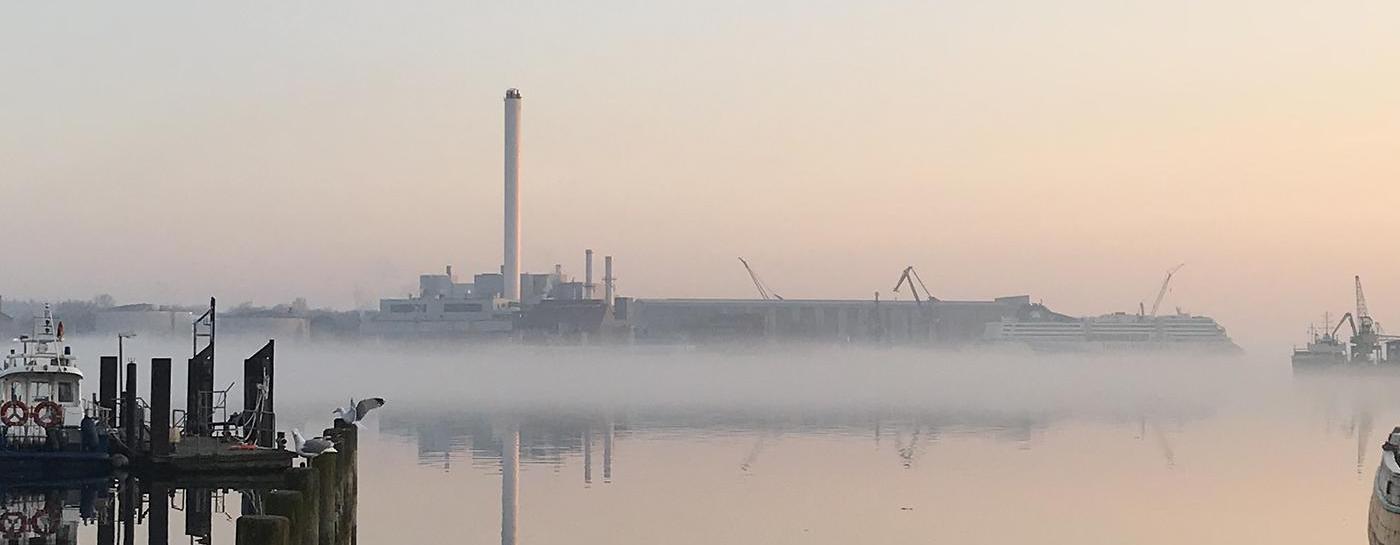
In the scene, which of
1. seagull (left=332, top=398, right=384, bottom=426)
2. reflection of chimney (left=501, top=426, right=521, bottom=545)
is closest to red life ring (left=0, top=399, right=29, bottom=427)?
seagull (left=332, top=398, right=384, bottom=426)

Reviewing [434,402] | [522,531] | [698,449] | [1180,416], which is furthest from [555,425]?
[522,531]

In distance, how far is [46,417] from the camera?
39375mm

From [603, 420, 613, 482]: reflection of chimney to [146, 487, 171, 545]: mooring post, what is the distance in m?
10.3

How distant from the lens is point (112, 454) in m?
38.9

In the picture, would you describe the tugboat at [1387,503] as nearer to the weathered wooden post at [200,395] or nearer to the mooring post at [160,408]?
the mooring post at [160,408]

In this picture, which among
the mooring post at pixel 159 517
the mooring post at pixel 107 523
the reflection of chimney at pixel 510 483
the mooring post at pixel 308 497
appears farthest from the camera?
the reflection of chimney at pixel 510 483

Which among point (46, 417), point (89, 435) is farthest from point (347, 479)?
point (46, 417)

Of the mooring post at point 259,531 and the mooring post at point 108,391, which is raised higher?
the mooring post at point 108,391

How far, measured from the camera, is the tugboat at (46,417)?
126 ft

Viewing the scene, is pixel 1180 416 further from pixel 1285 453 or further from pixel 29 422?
pixel 29 422

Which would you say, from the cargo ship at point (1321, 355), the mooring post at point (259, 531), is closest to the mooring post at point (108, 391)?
the mooring post at point (259, 531)

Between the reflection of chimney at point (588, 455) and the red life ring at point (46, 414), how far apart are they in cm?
1103

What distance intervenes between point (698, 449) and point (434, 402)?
36.3 meters

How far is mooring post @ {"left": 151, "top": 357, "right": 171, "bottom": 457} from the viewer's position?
37.8 metres
